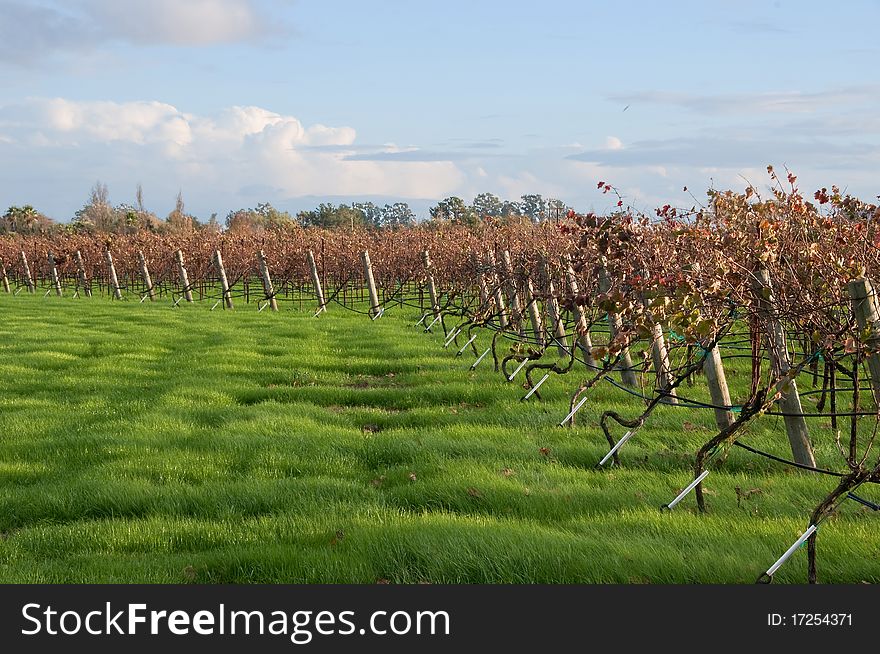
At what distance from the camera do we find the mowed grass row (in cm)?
450

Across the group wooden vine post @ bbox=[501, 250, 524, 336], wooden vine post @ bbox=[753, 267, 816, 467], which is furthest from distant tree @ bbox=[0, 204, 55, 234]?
wooden vine post @ bbox=[753, 267, 816, 467]

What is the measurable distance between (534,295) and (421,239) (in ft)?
57.0

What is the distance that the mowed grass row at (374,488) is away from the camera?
14.8ft

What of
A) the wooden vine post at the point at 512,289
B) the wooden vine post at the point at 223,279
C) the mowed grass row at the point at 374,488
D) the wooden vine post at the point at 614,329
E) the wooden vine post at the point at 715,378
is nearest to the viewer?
the mowed grass row at the point at 374,488

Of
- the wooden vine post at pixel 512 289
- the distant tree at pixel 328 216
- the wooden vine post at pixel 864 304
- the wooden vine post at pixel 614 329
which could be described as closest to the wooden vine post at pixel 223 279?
the wooden vine post at pixel 512 289

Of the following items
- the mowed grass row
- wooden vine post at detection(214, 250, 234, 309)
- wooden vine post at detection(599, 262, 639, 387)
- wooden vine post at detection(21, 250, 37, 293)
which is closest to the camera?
the mowed grass row

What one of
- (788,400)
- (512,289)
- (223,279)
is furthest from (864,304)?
(223,279)

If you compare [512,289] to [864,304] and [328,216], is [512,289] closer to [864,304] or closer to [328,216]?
[864,304]

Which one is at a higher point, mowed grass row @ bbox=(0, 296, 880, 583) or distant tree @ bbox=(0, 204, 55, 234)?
distant tree @ bbox=(0, 204, 55, 234)

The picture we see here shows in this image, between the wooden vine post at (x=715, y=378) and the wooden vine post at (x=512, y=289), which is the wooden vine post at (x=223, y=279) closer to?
the wooden vine post at (x=512, y=289)

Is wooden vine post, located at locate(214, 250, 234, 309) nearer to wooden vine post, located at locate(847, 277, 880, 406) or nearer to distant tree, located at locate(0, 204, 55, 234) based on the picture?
wooden vine post, located at locate(847, 277, 880, 406)

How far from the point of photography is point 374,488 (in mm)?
6074

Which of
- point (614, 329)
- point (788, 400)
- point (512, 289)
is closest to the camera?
point (788, 400)

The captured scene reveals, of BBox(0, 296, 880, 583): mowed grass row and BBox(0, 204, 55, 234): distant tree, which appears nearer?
BBox(0, 296, 880, 583): mowed grass row
